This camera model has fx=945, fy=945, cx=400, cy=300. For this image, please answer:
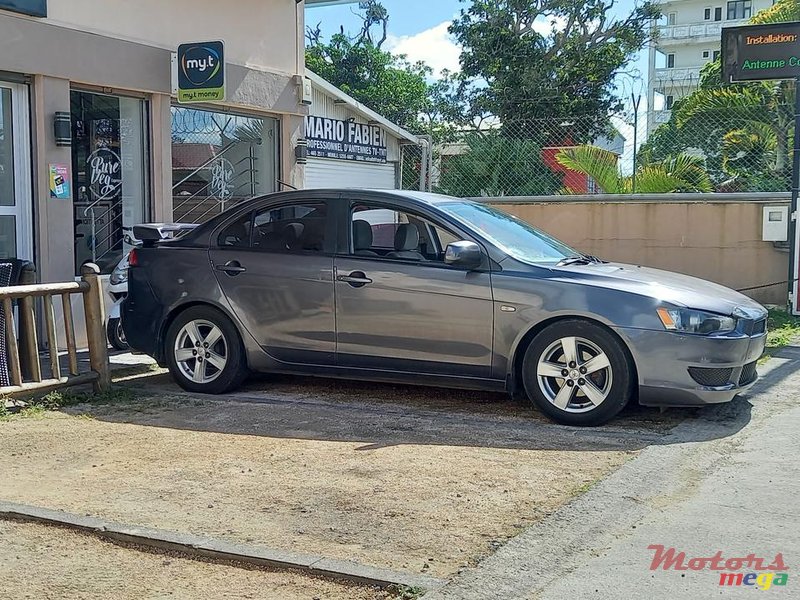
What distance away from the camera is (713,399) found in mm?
6160

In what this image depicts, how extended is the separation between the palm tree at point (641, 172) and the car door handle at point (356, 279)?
7480 millimetres

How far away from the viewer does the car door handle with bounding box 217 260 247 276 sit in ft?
24.3

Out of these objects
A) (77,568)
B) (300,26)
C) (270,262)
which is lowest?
(77,568)

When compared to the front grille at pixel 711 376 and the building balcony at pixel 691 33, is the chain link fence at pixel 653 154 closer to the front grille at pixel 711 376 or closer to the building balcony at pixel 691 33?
the front grille at pixel 711 376

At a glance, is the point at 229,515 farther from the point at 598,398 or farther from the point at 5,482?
the point at 598,398

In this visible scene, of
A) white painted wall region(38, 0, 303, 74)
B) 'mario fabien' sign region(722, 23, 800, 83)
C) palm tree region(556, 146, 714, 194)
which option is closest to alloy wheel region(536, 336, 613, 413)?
white painted wall region(38, 0, 303, 74)

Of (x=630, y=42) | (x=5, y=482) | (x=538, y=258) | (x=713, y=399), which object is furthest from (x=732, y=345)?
(x=630, y=42)

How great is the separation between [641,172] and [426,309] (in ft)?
25.5

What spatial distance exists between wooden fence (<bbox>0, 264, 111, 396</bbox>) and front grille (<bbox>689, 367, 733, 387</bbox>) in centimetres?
449

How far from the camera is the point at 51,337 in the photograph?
7.26 meters

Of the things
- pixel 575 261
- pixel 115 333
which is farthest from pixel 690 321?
pixel 115 333

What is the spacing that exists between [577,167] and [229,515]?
10.6m

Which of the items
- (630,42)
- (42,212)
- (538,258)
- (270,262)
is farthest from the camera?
(630,42)

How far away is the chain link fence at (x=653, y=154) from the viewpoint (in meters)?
12.2
